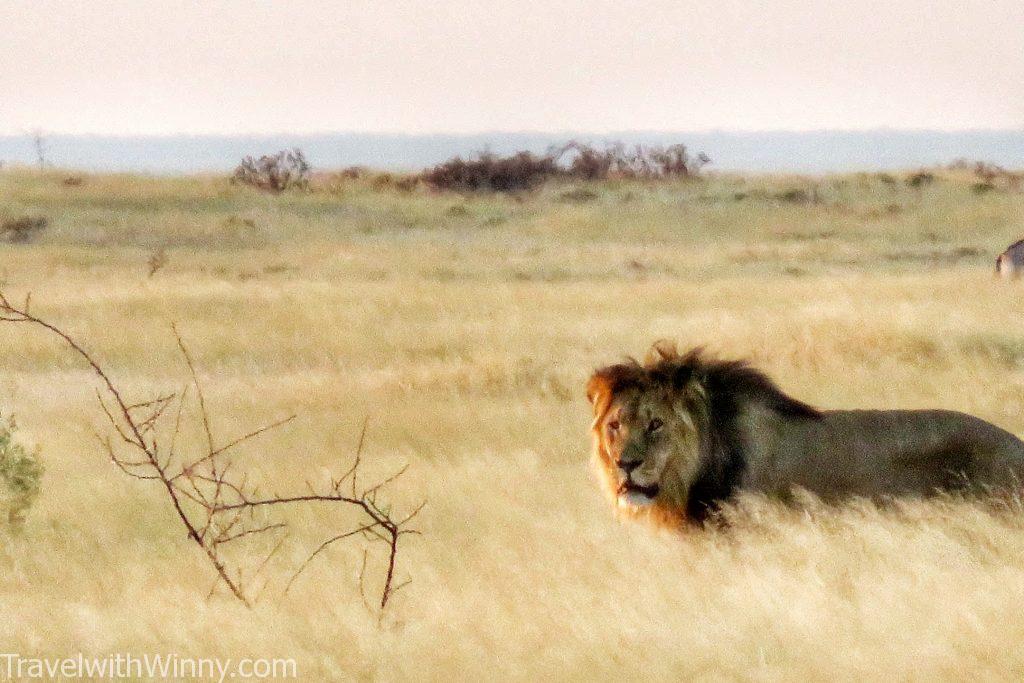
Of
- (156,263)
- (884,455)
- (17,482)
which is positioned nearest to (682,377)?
(884,455)

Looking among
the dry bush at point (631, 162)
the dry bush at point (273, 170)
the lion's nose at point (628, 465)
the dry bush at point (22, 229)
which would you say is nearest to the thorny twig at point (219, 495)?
the lion's nose at point (628, 465)

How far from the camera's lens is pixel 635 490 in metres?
6.75

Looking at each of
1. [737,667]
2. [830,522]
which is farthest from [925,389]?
[737,667]

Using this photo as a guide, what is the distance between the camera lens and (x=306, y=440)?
1054 centimetres

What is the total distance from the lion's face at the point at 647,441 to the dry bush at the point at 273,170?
4153 cm

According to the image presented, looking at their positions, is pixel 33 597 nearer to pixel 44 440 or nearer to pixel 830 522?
pixel 830 522

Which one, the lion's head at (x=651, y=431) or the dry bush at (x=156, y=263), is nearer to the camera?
the lion's head at (x=651, y=431)

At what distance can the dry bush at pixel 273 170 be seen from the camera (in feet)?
158

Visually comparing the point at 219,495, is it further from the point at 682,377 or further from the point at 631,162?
the point at 631,162

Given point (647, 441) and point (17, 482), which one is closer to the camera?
point (647, 441)

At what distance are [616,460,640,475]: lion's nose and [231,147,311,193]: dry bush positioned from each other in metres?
41.7

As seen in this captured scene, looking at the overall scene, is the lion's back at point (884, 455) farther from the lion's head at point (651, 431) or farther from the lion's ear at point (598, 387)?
the lion's ear at point (598, 387)

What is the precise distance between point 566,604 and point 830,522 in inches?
58.8

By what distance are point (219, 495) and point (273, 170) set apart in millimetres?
41412
